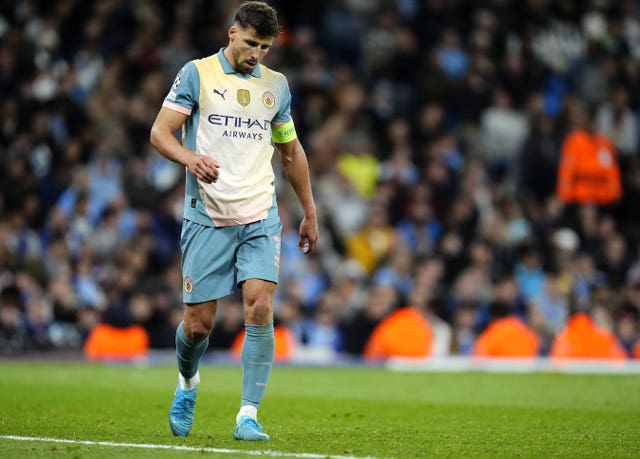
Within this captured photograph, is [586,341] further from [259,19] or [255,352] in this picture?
[259,19]

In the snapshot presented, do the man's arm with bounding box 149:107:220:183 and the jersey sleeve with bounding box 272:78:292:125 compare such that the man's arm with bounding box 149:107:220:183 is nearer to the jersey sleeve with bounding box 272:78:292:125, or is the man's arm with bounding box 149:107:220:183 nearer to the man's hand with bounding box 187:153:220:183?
the man's hand with bounding box 187:153:220:183

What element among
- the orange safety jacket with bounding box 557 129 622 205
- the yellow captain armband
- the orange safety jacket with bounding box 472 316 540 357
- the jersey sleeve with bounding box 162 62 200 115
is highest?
the orange safety jacket with bounding box 557 129 622 205

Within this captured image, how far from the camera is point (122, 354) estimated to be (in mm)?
18375

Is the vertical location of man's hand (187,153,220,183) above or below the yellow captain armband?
below

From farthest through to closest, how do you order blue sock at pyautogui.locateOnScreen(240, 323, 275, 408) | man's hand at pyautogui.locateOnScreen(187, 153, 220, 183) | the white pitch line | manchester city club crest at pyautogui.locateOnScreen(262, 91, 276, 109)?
manchester city club crest at pyautogui.locateOnScreen(262, 91, 276, 109)
blue sock at pyautogui.locateOnScreen(240, 323, 275, 408)
man's hand at pyautogui.locateOnScreen(187, 153, 220, 183)
the white pitch line

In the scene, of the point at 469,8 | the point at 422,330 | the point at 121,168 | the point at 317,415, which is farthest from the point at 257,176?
the point at 469,8

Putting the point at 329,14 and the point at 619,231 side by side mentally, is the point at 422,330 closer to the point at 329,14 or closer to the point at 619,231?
the point at 619,231

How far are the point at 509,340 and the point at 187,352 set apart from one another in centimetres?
1089

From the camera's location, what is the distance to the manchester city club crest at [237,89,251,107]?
7641 millimetres

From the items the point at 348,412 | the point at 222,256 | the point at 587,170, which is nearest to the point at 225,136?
the point at 222,256

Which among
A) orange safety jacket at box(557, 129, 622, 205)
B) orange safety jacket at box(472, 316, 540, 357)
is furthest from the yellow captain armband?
orange safety jacket at box(557, 129, 622, 205)

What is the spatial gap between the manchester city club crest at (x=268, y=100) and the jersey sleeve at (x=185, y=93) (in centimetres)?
42

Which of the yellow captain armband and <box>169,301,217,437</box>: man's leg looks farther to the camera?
the yellow captain armband

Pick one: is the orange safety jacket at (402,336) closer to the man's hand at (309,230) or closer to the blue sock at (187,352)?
the man's hand at (309,230)
